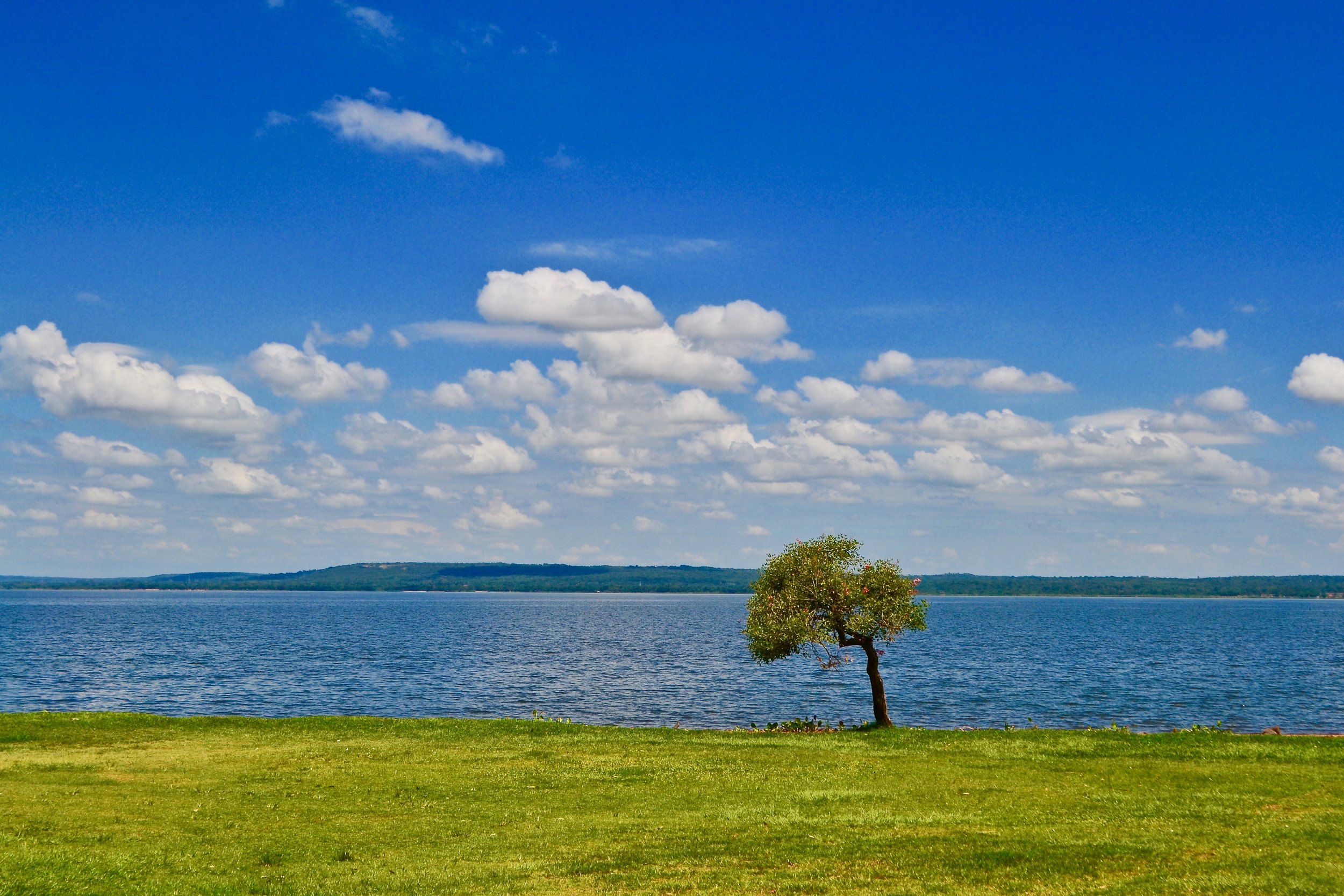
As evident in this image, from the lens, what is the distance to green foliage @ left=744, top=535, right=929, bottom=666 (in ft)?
162

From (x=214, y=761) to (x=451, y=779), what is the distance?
10717 millimetres

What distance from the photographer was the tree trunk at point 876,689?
49031 millimetres

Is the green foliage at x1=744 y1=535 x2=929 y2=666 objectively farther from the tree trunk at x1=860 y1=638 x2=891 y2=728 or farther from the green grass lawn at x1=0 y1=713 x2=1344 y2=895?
the green grass lawn at x1=0 y1=713 x2=1344 y2=895

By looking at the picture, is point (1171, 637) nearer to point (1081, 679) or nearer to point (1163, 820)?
point (1081, 679)

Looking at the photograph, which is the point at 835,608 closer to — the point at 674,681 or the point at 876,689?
the point at 876,689

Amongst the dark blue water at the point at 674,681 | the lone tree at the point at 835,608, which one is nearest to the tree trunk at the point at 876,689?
the lone tree at the point at 835,608

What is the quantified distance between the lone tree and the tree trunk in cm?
6

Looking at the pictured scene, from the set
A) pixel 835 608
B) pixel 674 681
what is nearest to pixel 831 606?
pixel 835 608

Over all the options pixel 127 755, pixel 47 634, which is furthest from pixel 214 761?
pixel 47 634

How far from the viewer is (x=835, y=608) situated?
49.7m

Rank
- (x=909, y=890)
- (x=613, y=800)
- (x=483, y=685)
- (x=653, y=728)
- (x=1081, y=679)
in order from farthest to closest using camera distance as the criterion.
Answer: (x=1081, y=679)
(x=483, y=685)
(x=653, y=728)
(x=613, y=800)
(x=909, y=890)

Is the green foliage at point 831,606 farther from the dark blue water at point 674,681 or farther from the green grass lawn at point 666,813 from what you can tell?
the dark blue water at point 674,681

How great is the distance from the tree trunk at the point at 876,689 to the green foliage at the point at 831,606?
66 cm

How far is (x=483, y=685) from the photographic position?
9169 cm
